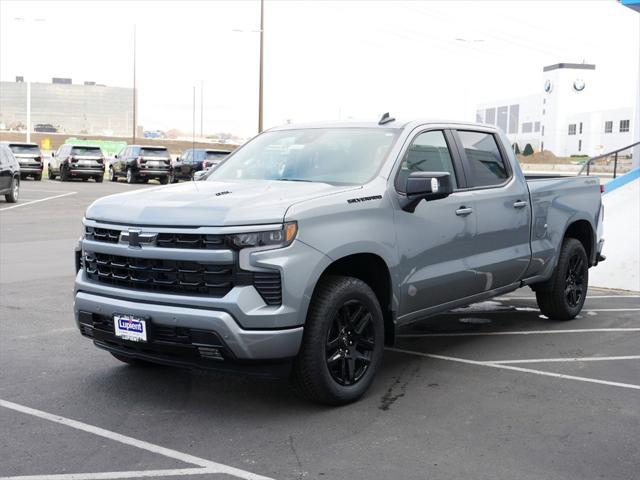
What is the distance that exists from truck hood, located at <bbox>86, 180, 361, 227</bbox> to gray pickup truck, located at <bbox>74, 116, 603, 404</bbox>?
1 cm

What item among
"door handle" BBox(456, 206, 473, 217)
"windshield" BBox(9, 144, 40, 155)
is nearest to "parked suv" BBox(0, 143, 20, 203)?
"windshield" BBox(9, 144, 40, 155)

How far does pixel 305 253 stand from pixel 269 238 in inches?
9.8

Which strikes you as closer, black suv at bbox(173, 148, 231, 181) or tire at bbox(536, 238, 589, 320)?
tire at bbox(536, 238, 589, 320)

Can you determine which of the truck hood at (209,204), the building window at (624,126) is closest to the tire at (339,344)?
the truck hood at (209,204)

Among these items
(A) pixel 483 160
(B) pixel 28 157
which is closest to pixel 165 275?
(A) pixel 483 160

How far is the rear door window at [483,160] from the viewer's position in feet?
22.6

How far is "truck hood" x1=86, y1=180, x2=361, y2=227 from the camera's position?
4.94 metres

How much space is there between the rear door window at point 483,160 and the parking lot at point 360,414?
1.49 m

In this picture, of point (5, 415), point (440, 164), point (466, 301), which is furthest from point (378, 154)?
point (5, 415)

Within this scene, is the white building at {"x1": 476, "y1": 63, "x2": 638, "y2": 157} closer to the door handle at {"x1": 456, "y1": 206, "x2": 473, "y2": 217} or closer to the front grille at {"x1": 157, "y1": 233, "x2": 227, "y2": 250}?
the door handle at {"x1": 456, "y1": 206, "x2": 473, "y2": 217}

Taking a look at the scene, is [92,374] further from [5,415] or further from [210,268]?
[210,268]

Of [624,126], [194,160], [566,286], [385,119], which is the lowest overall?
[566,286]

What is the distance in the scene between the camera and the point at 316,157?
20.4 ft

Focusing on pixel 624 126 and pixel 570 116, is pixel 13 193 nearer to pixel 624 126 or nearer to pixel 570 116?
pixel 624 126
